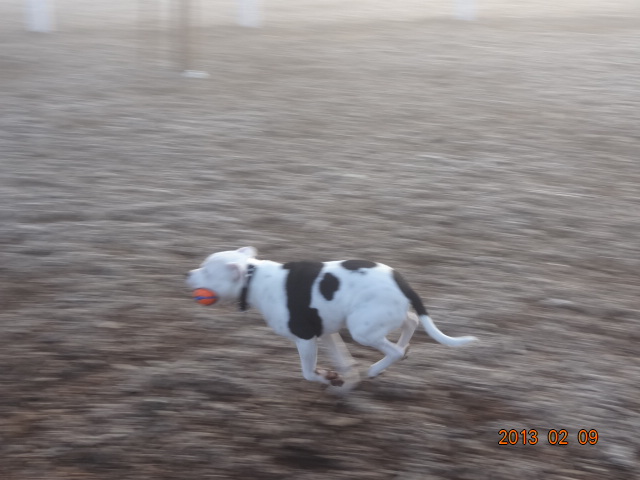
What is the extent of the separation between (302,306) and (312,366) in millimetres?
302

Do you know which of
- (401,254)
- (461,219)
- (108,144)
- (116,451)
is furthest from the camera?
(108,144)

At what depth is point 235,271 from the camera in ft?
11.0

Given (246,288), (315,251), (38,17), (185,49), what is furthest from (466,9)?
(246,288)

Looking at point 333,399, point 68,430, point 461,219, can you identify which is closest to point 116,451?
point 68,430

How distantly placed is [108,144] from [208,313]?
145 inches

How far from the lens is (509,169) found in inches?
268

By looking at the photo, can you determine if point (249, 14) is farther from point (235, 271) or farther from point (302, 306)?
point (302, 306)

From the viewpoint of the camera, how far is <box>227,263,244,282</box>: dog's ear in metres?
3.34

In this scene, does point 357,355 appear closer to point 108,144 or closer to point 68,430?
point 68,430

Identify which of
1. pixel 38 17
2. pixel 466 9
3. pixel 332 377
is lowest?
pixel 332 377

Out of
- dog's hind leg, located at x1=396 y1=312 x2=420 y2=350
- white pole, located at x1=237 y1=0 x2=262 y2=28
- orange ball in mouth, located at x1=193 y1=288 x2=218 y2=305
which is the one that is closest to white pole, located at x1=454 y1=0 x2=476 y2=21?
white pole, located at x1=237 y1=0 x2=262 y2=28
